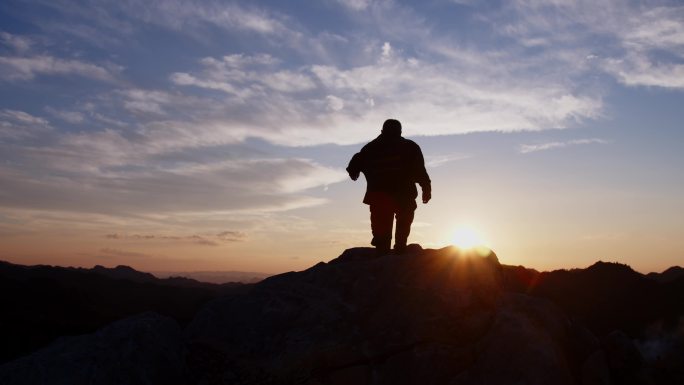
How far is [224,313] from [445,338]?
3.26 m

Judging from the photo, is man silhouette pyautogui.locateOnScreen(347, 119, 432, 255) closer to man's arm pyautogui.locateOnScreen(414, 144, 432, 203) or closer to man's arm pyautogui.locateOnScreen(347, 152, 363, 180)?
man's arm pyautogui.locateOnScreen(414, 144, 432, 203)

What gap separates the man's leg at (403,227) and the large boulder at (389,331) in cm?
123

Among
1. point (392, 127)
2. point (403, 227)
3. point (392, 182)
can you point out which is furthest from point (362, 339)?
point (392, 127)

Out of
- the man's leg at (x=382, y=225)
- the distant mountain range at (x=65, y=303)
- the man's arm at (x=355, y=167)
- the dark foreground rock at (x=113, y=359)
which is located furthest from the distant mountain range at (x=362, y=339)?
the distant mountain range at (x=65, y=303)

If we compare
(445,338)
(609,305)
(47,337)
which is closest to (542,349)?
(445,338)

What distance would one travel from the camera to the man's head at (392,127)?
974 cm

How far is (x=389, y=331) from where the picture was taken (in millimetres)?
7172

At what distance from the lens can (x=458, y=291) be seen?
7703 millimetres

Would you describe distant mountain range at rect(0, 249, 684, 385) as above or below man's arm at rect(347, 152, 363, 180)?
below

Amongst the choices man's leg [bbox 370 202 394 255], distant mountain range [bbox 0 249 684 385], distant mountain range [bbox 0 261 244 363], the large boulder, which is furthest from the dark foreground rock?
distant mountain range [bbox 0 261 244 363]

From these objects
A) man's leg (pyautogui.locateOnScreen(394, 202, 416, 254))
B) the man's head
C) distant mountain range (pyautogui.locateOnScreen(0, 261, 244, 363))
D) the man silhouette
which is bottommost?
distant mountain range (pyautogui.locateOnScreen(0, 261, 244, 363))

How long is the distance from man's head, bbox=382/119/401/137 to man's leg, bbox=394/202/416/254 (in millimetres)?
1400

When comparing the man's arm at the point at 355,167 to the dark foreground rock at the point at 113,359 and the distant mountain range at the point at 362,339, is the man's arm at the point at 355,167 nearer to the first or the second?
the distant mountain range at the point at 362,339

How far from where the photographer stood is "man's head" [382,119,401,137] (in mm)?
9742
